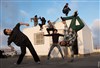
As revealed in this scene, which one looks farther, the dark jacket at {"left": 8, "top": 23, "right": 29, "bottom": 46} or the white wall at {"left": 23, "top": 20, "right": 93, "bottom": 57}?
the white wall at {"left": 23, "top": 20, "right": 93, "bottom": 57}

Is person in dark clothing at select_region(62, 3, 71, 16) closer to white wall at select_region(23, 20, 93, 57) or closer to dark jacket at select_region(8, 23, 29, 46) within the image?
white wall at select_region(23, 20, 93, 57)

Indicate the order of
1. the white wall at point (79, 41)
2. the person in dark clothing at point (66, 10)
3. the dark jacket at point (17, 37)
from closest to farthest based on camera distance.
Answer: the dark jacket at point (17, 37) → the person in dark clothing at point (66, 10) → the white wall at point (79, 41)

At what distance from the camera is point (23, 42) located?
26.8 feet

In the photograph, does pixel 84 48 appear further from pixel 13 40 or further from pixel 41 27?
pixel 13 40

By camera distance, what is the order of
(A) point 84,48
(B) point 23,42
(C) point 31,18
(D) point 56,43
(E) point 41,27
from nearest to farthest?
(B) point 23,42 < (D) point 56,43 < (A) point 84,48 < (E) point 41,27 < (C) point 31,18

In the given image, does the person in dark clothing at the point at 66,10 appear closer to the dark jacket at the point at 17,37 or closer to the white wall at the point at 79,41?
the white wall at the point at 79,41

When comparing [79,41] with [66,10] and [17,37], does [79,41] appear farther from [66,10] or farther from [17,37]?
[17,37]

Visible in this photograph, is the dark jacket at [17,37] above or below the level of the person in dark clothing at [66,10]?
below

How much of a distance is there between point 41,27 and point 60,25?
1.75 m

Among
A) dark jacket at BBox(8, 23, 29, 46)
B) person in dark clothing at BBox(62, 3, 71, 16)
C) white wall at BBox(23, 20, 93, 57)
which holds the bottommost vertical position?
white wall at BBox(23, 20, 93, 57)

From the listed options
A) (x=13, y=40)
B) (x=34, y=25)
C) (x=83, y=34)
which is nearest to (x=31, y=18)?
(x=34, y=25)

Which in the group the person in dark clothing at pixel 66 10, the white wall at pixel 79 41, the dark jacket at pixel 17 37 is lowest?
the white wall at pixel 79 41

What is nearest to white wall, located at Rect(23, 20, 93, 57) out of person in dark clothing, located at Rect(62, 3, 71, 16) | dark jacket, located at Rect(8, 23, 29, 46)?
person in dark clothing, located at Rect(62, 3, 71, 16)

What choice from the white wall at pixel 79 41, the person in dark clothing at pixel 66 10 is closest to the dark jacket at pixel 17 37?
the person in dark clothing at pixel 66 10
